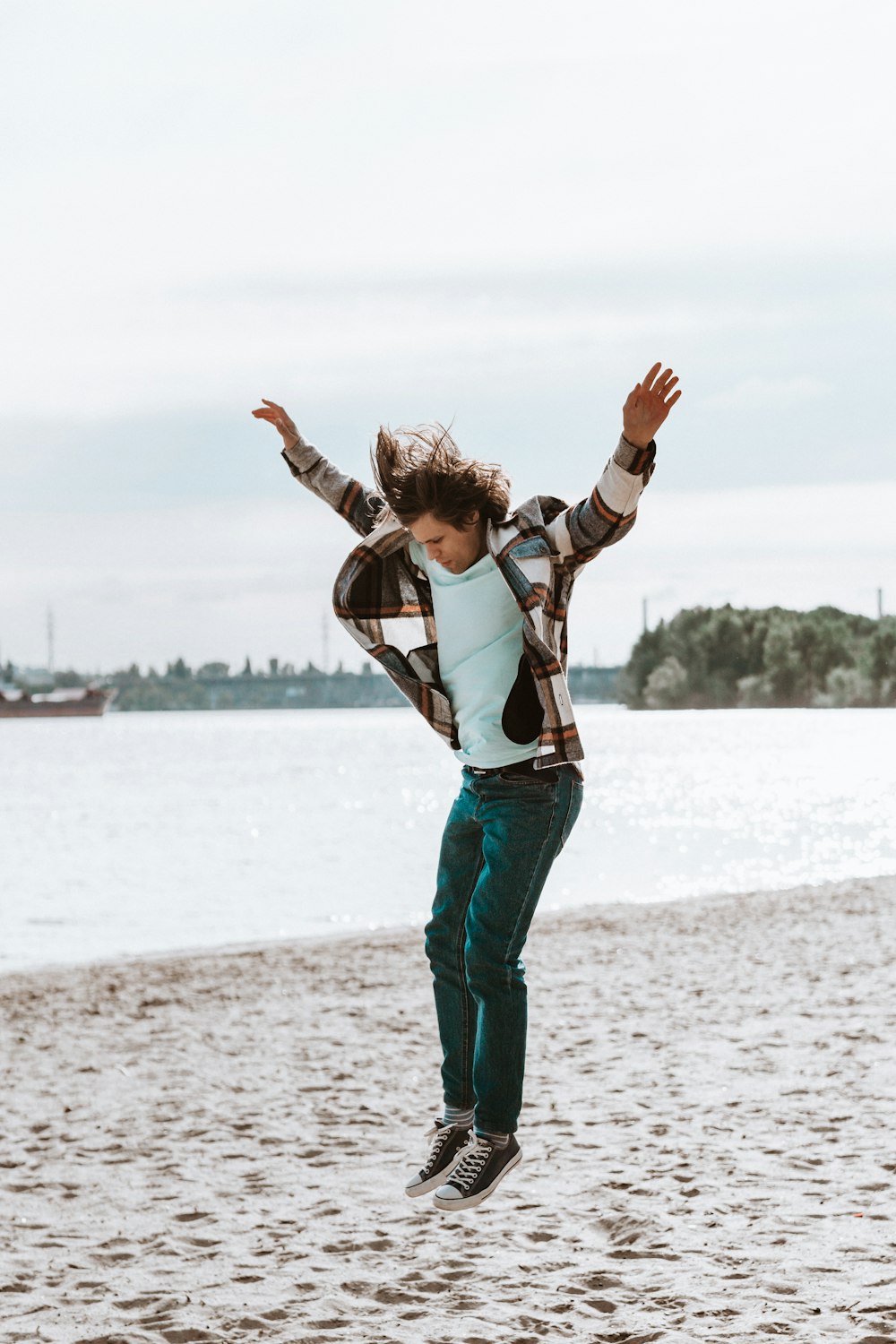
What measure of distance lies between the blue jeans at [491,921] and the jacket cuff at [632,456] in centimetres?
88

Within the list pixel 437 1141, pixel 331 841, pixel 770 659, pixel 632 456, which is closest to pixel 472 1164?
pixel 437 1141

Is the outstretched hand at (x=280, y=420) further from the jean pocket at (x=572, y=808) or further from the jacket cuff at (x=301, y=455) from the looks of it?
the jean pocket at (x=572, y=808)

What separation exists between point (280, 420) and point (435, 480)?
996 millimetres

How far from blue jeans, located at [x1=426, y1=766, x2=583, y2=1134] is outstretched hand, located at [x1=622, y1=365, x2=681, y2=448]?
3.26 feet

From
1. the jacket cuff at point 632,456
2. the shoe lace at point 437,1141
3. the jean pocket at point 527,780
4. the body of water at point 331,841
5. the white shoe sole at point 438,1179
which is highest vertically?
the jacket cuff at point 632,456

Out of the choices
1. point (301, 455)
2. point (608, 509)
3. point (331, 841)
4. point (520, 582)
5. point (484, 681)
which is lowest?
point (331, 841)

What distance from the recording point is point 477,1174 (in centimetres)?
432

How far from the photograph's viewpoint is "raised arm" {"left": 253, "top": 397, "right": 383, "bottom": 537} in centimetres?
487

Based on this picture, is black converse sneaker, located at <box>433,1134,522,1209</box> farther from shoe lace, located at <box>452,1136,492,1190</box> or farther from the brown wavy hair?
the brown wavy hair

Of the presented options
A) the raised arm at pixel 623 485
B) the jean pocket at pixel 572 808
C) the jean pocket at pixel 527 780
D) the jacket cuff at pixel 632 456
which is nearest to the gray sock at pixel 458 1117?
the jean pocket at pixel 572 808

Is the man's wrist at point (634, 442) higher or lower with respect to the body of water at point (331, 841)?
higher

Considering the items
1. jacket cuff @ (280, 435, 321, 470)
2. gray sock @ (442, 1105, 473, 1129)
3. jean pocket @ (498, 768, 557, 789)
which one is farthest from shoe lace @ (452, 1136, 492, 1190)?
jacket cuff @ (280, 435, 321, 470)

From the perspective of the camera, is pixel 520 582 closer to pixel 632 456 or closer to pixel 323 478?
pixel 632 456

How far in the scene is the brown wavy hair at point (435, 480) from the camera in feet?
13.9
